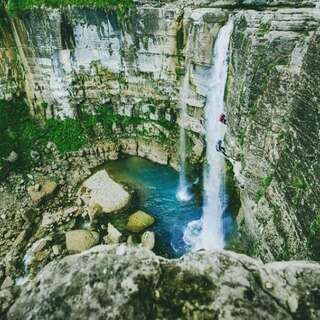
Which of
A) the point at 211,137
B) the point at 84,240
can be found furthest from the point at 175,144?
the point at 84,240

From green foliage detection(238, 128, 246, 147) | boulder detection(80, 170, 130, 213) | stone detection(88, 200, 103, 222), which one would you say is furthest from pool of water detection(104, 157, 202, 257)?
green foliage detection(238, 128, 246, 147)

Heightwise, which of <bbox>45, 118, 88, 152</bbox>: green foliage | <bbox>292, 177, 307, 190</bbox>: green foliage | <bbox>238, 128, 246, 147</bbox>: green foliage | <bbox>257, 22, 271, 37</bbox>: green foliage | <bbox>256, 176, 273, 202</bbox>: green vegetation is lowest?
<bbox>45, 118, 88, 152</bbox>: green foliage

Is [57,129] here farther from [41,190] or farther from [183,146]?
[183,146]

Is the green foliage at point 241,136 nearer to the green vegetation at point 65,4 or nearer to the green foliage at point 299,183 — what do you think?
the green foliage at point 299,183

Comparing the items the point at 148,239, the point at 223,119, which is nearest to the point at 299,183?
the point at 223,119

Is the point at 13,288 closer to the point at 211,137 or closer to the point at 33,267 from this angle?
the point at 33,267

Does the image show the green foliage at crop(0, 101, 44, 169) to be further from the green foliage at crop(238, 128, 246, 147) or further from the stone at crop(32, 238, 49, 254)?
the green foliage at crop(238, 128, 246, 147)
